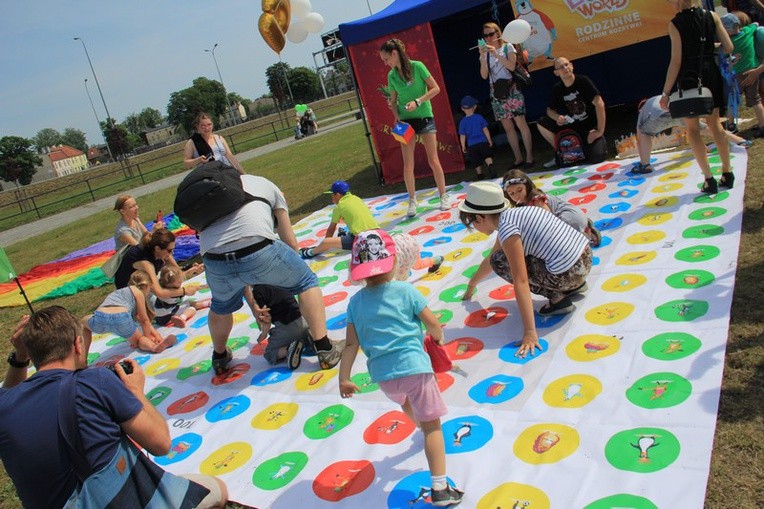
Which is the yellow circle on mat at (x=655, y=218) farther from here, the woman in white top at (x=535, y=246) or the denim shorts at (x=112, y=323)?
the denim shorts at (x=112, y=323)

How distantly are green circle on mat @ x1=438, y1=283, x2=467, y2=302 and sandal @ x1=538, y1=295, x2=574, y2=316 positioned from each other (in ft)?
2.53

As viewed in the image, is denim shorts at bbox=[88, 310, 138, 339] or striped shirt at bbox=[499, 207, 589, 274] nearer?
striped shirt at bbox=[499, 207, 589, 274]

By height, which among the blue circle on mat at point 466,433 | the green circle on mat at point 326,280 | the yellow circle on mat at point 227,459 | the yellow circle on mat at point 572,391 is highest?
the green circle on mat at point 326,280

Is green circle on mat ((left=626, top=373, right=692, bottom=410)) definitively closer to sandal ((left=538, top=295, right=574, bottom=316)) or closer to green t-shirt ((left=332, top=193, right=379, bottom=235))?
sandal ((left=538, top=295, right=574, bottom=316))

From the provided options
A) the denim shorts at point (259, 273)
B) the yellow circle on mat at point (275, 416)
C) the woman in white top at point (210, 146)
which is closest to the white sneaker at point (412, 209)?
the woman in white top at point (210, 146)

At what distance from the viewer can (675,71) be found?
4.50 metres

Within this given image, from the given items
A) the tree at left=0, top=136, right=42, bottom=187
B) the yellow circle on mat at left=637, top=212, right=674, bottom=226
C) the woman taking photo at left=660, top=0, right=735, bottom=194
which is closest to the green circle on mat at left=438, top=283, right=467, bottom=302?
the yellow circle on mat at left=637, top=212, right=674, bottom=226

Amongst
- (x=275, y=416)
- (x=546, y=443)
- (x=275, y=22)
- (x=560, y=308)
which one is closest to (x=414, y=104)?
(x=275, y=22)

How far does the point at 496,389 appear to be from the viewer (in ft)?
9.64

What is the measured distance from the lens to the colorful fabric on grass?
7641 millimetres

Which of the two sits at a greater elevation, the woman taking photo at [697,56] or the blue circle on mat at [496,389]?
the woman taking photo at [697,56]

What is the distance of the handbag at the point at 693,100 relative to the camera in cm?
434

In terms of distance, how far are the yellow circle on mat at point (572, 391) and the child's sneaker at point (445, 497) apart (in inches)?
28.3

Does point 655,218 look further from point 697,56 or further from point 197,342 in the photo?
point 197,342
